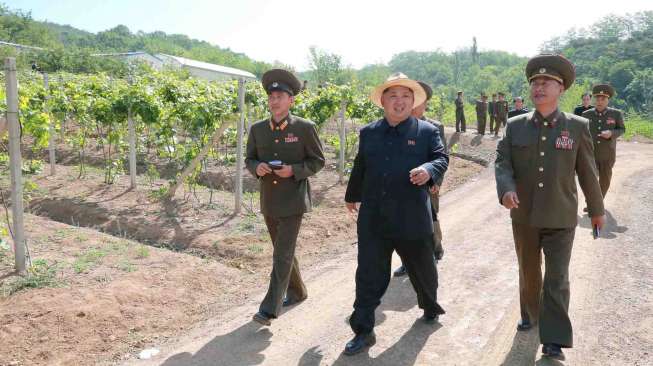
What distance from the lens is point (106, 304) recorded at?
464 centimetres

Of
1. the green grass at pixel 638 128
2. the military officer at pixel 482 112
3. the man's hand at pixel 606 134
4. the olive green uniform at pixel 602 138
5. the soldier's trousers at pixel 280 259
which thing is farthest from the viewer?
the green grass at pixel 638 128

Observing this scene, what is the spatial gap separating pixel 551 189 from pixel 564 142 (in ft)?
1.10

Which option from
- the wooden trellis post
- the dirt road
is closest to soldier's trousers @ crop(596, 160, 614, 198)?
the dirt road

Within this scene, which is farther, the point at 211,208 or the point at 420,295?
the point at 211,208

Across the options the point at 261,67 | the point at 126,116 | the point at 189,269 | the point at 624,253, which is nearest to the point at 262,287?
the point at 189,269

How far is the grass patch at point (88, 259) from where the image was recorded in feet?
17.6

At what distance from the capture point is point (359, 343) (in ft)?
12.8

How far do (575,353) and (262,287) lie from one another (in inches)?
116

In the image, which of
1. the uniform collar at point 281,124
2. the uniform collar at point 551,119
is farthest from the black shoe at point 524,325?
the uniform collar at point 281,124

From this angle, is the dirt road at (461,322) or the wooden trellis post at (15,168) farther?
the wooden trellis post at (15,168)

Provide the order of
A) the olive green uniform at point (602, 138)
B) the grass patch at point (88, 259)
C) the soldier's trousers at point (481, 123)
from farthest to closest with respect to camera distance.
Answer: the soldier's trousers at point (481, 123)
the olive green uniform at point (602, 138)
the grass patch at point (88, 259)

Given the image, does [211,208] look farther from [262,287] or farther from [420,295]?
[420,295]

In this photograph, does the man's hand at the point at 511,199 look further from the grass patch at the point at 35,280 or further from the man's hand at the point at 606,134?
the man's hand at the point at 606,134

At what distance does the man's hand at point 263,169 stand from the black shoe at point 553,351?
7.92ft
